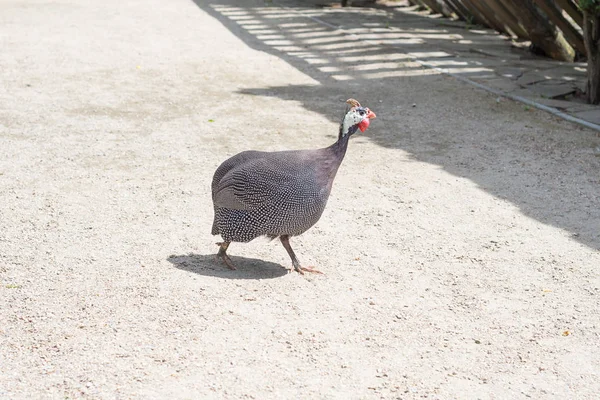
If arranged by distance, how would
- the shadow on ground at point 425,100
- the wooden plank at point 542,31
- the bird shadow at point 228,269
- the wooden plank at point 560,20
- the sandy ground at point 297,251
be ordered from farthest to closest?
the wooden plank at point 542,31 < the wooden plank at point 560,20 < the shadow on ground at point 425,100 < the bird shadow at point 228,269 < the sandy ground at point 297,251

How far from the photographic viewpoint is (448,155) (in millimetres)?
7711

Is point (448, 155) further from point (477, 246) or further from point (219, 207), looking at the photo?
point (219, 207)

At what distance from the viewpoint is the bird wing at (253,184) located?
4.80m

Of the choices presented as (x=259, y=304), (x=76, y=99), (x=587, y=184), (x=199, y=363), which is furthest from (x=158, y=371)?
(x=76, y=99)

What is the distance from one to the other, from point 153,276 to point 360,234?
1.53 metres

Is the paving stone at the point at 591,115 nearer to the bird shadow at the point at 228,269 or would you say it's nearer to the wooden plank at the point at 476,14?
the bird shadow at the point at 228,269

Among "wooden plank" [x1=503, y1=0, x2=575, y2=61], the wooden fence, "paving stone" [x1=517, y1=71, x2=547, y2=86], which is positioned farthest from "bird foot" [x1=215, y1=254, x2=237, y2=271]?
"wooden plank" [x1=503, y1=0, x2=575, y2=61]

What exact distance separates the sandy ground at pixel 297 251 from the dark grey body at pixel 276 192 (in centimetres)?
35

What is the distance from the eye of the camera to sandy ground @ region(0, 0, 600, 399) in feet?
13.3

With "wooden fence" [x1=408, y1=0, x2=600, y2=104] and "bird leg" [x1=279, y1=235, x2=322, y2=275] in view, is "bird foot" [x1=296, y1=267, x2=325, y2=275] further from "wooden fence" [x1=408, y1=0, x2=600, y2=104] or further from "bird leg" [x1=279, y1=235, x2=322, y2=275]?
"wooden fence" [x1=408, y1=0, x2=600, y2=104]

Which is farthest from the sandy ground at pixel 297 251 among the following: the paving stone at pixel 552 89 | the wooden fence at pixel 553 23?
the wooden fence at pixel 553 23

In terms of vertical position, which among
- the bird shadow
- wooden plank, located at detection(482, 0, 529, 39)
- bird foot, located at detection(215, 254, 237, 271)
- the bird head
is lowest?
the bird shadow

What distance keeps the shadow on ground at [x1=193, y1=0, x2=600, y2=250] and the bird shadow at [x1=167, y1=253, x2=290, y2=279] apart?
2.14 m

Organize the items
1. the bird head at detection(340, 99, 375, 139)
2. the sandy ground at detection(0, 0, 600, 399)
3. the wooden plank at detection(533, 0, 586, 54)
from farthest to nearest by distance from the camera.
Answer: the wooden plank at detection(533, 0, 586, 54)
the bird head at detection(340, 99, 375, 139)
the sandy ground at detection(0, 0, 600, 399)
